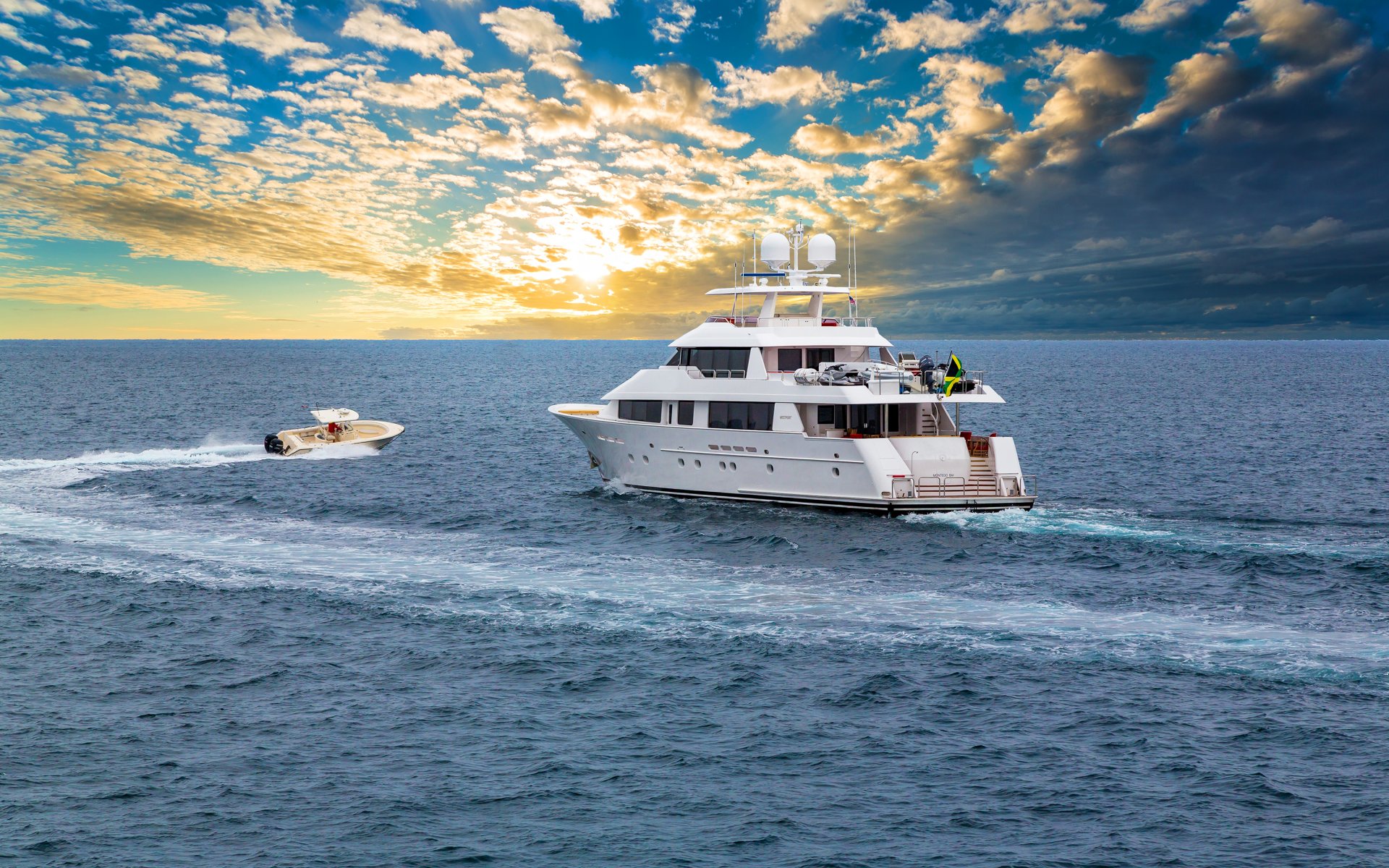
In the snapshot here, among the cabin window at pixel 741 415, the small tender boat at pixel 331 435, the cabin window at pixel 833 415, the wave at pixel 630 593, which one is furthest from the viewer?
the small tender boat at pixel 331 435

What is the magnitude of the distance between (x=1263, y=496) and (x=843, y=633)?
93.3 feet

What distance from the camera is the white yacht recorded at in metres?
36.2

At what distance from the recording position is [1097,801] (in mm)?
15648

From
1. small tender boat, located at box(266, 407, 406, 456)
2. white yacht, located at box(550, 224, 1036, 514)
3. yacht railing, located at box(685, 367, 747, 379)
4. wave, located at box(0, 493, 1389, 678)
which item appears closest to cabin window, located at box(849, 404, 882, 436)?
white yacht, located at box(550, 224, 1036, 514)

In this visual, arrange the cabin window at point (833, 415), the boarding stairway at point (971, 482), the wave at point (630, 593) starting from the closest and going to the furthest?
1. the wave at point (630, 593)
2. the boarding stairway at point (971, 482)
3. the cabin window at point (833, 415)

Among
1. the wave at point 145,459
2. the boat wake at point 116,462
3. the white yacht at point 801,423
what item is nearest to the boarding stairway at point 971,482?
the white yacht at point 801,423

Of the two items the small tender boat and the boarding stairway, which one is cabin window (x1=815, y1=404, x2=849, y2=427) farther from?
the small tender boat

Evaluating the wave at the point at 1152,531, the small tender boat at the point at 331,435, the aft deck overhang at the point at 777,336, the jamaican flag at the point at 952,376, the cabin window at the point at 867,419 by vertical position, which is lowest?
the wave at the point at 1152,531

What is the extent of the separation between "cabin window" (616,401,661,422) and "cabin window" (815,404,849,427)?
23.6 ft

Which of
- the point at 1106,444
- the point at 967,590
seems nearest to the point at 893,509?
the point at 967,590

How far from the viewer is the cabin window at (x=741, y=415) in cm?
3834

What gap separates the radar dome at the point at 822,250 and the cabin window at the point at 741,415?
421 inches

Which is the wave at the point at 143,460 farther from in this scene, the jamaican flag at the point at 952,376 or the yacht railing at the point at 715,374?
the jamaican flag at the point at 952,376

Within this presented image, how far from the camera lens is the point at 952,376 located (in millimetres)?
37906
